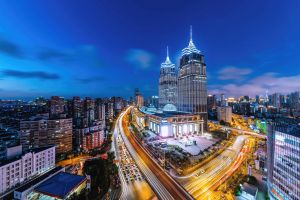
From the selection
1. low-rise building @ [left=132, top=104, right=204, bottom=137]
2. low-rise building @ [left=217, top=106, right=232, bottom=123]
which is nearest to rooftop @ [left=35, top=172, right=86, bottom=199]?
low-rise building @ [left=132, top=104, right=204, bottom=137]

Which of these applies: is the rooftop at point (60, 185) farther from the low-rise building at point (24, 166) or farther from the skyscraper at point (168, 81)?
the skyscraper at point (168, 81)

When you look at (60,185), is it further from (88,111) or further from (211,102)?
(211,102)

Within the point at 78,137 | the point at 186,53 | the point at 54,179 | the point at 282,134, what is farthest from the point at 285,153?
the point at 186,53

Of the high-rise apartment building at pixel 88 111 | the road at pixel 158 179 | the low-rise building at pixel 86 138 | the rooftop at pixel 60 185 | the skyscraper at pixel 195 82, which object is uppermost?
the skyscraper at pixel 195 82

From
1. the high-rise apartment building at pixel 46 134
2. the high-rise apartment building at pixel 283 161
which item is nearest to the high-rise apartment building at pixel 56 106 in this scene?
the high-rise apartment building at pixel 46 134

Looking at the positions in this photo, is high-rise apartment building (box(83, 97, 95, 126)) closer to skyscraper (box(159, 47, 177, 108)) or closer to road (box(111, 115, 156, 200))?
road (box(111, 115, 156, 200))

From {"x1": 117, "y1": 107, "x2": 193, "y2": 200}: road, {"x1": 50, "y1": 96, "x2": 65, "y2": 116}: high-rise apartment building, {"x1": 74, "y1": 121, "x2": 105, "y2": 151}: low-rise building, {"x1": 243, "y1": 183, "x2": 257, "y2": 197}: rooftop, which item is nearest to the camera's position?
{"x1": 243, "y1": 183, "x2": 257, "y2": 197}: rooftop

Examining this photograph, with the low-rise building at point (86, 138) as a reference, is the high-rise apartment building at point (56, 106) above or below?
above
